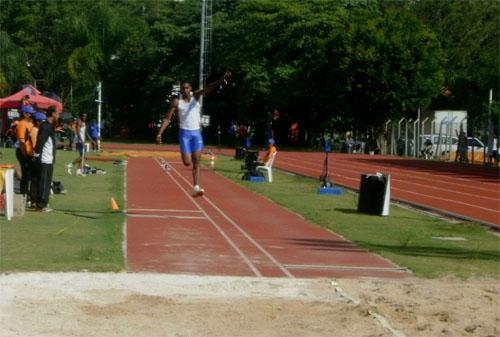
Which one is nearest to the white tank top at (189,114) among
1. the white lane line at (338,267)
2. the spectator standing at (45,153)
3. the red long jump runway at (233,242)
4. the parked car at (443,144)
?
the red long jump runway at (233,242)

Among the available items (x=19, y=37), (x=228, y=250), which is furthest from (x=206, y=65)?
(x=228, y=250)

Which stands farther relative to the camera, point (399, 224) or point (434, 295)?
point (399, 224)

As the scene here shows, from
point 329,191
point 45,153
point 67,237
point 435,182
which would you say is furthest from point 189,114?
point 435,182

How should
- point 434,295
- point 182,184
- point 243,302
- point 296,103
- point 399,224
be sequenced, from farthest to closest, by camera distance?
point 296,103 < point 182,184 < point 399,224 < point 434,295 < point 243,302

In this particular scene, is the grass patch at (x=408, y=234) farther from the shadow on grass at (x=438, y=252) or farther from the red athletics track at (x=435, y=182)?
the red athletics track at (x=435, y=182)

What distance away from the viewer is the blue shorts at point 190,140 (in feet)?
48.2

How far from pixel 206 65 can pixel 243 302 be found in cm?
6060

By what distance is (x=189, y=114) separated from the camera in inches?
571

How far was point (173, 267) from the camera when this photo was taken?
11.1m

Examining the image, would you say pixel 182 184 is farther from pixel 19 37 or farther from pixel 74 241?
pixel 19 37

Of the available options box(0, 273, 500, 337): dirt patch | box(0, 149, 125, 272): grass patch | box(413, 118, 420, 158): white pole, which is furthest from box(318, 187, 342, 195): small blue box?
box(413, 118, 420, 158): white pole

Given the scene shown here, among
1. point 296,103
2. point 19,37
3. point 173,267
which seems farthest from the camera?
point 19,37

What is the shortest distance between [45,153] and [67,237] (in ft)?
10.3

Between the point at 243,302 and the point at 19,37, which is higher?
the point at 19,37
